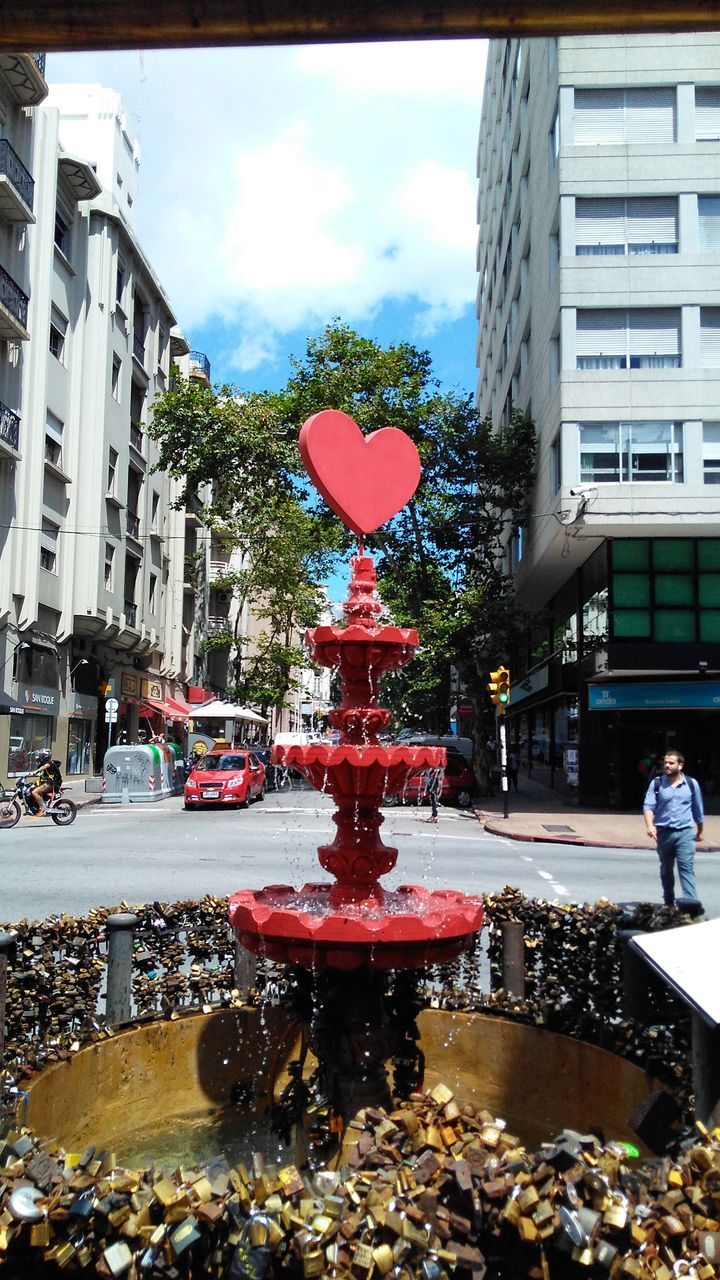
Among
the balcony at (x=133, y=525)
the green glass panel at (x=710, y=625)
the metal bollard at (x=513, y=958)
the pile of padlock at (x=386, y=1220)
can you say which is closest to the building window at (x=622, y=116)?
the green glass panel at (x=710, y=625)

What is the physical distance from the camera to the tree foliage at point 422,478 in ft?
98.9

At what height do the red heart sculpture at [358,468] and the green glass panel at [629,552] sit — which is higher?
the green glass panel at [629,552]

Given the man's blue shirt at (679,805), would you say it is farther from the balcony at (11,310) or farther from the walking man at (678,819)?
the balcony at (11,310)

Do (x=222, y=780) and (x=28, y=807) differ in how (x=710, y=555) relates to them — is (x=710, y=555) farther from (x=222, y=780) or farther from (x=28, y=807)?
(x=28, y=807)

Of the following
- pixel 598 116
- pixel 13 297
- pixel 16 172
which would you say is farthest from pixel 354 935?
pixel 16 172

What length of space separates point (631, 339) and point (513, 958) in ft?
73.6

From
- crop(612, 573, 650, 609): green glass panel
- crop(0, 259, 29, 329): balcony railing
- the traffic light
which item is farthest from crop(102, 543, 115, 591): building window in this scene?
crop(612, 573, 650, 609): green glass panel

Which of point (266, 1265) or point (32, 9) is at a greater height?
point (32, 9)

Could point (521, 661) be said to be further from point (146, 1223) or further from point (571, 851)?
point (146, 1223)

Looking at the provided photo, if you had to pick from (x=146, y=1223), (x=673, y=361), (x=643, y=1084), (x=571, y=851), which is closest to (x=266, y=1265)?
(x=146, y=1223)

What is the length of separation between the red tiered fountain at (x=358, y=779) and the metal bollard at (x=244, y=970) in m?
0.73

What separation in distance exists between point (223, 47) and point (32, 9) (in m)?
0.53

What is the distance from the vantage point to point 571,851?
1806 centimetres

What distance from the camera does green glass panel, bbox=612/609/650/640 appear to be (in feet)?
81.1
